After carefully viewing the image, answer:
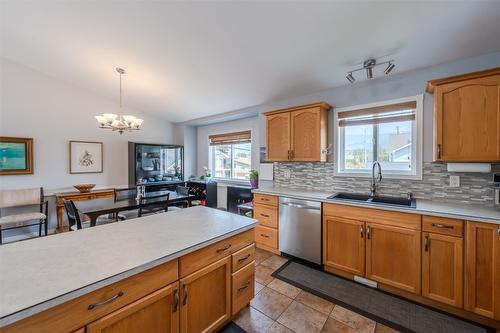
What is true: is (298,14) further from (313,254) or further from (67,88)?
(67,88)

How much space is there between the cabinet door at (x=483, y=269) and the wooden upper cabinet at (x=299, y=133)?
1.60 meters

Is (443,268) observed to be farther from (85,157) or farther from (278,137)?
(85,157)

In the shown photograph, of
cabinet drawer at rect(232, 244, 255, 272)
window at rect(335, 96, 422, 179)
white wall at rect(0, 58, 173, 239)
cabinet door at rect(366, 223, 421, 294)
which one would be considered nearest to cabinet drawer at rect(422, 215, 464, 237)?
cabinet door at rect(366, 223, 421, 294)

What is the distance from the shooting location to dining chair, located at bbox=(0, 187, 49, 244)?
3.28 m

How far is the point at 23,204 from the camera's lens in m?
3.45

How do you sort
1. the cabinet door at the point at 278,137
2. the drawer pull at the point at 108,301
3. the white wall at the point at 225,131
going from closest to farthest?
the drawer pull at the point at 108,301
the cabinet door at the point at 278,137
the white wall at the point at 225,131

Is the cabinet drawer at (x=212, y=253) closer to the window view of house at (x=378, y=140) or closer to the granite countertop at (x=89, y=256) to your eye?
the granite countertop at (x=89, y=256)

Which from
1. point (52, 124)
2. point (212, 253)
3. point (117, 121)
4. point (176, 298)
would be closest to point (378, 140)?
point (212, 253)

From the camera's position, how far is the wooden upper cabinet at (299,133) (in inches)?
111

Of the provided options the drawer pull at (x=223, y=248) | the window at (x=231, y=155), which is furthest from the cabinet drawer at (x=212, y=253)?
the window at (x=231, y=155)

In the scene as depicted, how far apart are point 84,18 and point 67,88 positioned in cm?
246

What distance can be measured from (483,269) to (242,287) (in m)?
1.97

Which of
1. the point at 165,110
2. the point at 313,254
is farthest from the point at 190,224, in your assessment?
the point at 165,110

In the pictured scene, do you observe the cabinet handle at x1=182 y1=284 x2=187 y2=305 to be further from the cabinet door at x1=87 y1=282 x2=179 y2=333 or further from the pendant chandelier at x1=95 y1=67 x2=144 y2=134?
the pendant chandelier at x1=95 y1=67 x2=144 y2=134
